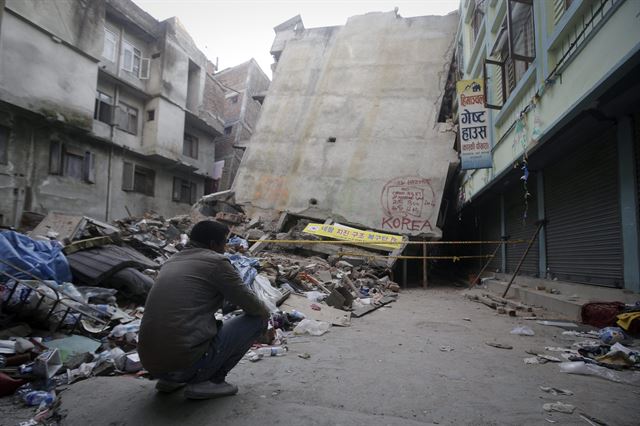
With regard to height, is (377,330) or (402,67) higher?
(402,67)

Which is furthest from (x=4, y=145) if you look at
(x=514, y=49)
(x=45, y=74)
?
(x=514, y=49)

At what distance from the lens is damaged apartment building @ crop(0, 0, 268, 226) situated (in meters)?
12.4

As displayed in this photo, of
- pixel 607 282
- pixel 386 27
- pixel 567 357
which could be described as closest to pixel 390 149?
pixel 386 27

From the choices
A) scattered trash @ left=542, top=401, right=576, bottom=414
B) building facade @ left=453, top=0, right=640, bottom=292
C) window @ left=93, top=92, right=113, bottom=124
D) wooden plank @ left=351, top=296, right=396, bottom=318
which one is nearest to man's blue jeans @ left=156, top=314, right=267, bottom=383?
scattered trash @ left=542, top=401, right=576, bottom=414

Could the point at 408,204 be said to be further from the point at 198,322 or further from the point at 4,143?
the point at 4,143

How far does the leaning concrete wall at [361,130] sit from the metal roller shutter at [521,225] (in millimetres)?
2459

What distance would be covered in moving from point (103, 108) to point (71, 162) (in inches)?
121

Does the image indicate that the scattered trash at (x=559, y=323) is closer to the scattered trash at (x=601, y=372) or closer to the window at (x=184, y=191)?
the scattered trash at (x=601, y=372)

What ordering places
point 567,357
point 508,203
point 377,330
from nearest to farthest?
point 567,357, point 377,330, point 508,203

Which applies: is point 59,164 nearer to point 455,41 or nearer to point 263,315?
point 263,315

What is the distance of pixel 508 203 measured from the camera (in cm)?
976

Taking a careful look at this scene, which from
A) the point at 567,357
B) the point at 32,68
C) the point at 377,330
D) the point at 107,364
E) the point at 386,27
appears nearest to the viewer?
the point at 107,364

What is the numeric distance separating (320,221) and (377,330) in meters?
8.49

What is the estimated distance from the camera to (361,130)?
A: 1416 cm
